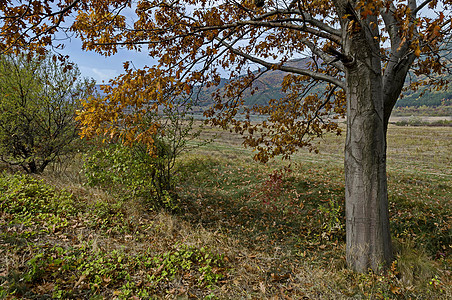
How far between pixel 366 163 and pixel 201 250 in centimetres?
311

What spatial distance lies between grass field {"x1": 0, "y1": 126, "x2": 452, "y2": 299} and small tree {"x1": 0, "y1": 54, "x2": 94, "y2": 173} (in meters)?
2.78

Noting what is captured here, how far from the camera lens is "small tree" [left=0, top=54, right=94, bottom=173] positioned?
24.2 feet

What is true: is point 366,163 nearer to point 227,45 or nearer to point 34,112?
point 227,45

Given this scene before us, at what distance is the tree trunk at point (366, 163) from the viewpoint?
11.2 ft

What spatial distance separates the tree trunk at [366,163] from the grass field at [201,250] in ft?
1.76

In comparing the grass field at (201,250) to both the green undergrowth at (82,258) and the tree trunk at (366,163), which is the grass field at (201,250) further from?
the tree trunk at (366,163)

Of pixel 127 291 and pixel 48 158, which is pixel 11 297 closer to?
pixel 127 291

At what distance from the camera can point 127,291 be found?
2820 millimetres

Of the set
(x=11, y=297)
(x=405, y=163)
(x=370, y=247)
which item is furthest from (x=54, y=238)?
(x=405, y=163)

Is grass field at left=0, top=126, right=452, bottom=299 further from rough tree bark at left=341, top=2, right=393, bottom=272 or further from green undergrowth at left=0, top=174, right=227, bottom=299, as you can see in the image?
rough tree bark at left=341, top=2, right=393, bottom=272

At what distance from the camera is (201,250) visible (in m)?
3.81

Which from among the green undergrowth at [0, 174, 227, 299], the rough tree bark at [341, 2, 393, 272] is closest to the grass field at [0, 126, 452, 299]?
the green undergrowth at [0, 174, 227, 299]

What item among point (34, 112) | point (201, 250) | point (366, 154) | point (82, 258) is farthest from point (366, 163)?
point (34, 112)

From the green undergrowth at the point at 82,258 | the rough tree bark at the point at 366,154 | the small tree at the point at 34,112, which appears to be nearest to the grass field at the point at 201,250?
the green undergrowth at the point at 82,258
